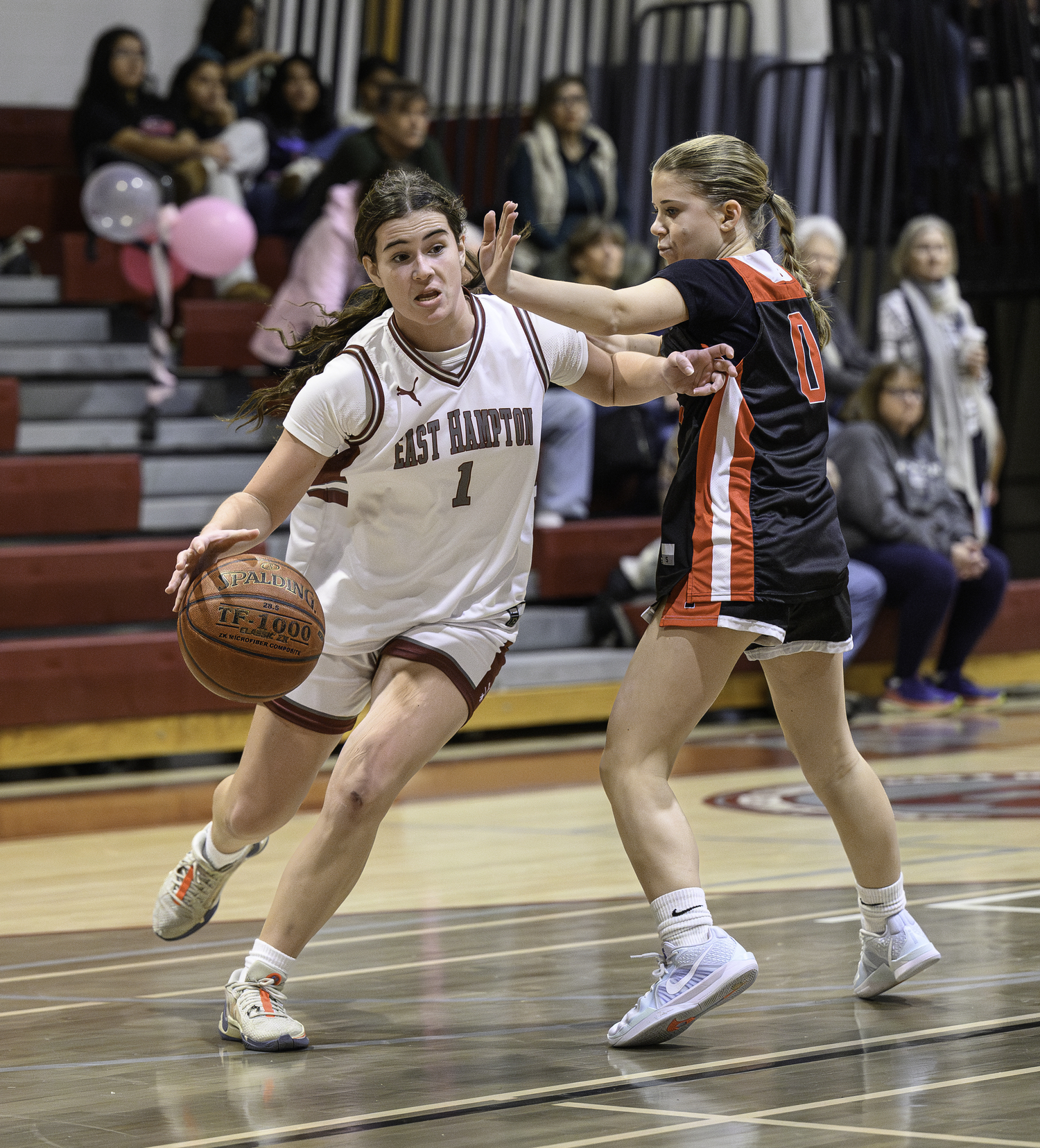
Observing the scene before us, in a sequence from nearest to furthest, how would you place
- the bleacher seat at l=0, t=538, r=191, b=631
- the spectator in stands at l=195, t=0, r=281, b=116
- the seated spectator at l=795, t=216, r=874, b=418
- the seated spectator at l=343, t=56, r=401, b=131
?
1. the bleacher seat at l=0, t=538, r=191, b=631
2. the seated spectator at l=795, t=216, r=874, b=418
3. the seated spectator at l=343, t=56, r=401, b=131
4. the spectator in stands at l=195, t=0, r=281, b=116

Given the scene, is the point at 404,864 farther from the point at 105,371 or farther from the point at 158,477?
the point at 105,371

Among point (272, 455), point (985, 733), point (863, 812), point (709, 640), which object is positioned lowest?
point (985, 733)

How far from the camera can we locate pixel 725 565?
134 inches

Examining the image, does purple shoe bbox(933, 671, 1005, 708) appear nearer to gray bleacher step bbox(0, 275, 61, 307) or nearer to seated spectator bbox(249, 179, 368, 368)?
seated spectator bbox(249, 179, 368, 368)

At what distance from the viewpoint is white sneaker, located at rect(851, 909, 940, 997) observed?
3.60 metres

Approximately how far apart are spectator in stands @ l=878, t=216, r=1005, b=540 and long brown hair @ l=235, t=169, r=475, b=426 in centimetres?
585

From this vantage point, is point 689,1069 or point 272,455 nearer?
point 689,1069

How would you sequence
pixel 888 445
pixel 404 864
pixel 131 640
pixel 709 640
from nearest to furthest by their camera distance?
pixel 709 640, pixel 404 864, pixel 131 640, pixel 888 445

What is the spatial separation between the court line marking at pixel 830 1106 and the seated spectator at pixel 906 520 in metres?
6.08

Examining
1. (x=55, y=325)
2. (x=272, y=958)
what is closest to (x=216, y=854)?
(x=272, y=958)

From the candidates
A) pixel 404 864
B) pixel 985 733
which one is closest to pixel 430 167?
pixel 985 733

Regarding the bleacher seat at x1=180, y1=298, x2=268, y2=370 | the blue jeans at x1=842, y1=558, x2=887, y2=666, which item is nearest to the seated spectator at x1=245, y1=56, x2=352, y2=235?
the bleacher seat at x1=180, y1=298, x2=268, y2=370

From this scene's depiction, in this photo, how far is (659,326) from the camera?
3.31 metres

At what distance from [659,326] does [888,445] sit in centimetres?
588
